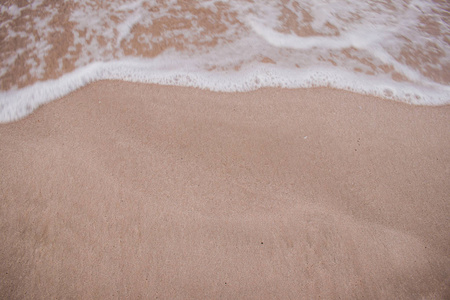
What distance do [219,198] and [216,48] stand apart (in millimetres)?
1340

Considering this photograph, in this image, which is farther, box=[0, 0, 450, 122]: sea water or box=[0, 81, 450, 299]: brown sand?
box=[0, 0, 450, 122]: sea water

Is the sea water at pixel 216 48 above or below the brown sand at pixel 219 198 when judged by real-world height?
above

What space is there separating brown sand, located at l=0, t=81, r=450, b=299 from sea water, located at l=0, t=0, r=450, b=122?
0.19 m

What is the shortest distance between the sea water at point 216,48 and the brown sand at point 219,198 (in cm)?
19

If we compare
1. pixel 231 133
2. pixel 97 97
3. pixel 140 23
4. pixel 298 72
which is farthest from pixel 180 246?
pixel 140 23

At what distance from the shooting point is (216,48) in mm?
2256

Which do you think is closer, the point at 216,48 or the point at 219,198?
the point at 219,198

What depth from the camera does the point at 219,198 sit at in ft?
5.31

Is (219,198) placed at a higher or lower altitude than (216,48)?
lower

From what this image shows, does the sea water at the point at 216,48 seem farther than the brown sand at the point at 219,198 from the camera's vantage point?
Yes

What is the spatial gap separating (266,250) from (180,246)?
0.49 metres

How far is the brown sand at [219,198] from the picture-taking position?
56.4 inches

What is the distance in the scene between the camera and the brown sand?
Result: 1434 millimetres

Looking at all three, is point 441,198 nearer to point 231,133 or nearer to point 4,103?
point 231,133
